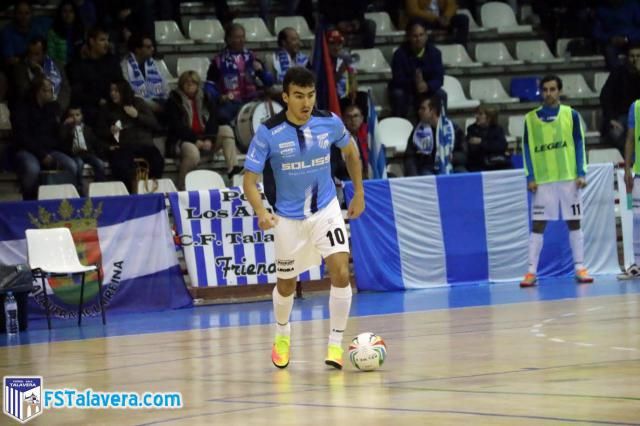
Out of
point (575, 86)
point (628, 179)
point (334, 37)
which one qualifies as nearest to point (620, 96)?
point (575, 86)

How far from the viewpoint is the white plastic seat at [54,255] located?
14.7 m

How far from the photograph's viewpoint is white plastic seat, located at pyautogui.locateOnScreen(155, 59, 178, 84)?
781 inches

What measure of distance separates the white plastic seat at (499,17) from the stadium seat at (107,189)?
993cm

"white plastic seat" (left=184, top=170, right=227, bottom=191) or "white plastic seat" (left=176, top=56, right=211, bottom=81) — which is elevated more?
"white plastic seat" (left=176, top=56, right=211, bottom=81)

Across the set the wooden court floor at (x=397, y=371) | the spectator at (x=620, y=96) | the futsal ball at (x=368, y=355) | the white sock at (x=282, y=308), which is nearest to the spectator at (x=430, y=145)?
the spectator at (x=620, y=96)

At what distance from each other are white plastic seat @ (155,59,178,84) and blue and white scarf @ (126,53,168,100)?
0.52 ft

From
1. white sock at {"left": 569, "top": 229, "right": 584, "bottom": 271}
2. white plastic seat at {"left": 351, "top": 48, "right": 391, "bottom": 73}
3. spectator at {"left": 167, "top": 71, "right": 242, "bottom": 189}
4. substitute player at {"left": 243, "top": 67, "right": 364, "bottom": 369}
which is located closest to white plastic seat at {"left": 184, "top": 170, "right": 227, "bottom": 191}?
spectator at {"left": 167, "top": 71, "right": 242, "bottom": 189}

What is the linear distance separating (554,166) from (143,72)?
6.49m

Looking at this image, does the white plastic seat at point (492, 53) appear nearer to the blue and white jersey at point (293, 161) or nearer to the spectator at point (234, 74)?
the spectator at point (234, 74)

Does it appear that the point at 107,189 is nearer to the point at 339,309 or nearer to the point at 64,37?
the point at 64,37

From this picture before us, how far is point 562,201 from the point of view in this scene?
16797mm

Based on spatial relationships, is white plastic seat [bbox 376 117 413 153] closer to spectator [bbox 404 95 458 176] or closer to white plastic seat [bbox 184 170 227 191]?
spectator [bbox 404 95 458 176]

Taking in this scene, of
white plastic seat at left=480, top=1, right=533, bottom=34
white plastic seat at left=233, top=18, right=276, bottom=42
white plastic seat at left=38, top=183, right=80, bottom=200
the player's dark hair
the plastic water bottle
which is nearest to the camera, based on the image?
the player's dark hair

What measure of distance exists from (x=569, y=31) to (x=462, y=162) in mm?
6046
